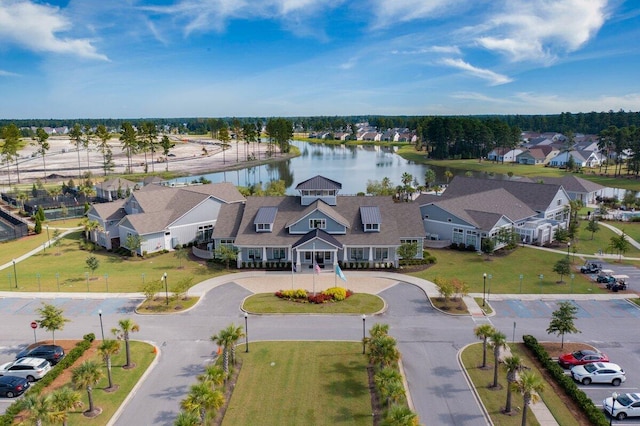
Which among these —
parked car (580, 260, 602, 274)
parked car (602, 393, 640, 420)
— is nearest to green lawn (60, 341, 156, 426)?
parked car (602, 393, 640, 420)

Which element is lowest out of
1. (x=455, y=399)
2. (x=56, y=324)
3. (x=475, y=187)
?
(x=455, y=399)

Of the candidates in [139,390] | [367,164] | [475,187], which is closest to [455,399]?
[139,390]

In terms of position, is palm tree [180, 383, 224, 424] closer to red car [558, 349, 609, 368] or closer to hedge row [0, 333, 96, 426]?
hedge row [0, 333, 96, 426]

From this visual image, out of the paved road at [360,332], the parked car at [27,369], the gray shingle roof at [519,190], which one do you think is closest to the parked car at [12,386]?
the parked car at [27,369]

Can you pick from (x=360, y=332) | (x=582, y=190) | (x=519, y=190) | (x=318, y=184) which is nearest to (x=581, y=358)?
(x=360, y=332)

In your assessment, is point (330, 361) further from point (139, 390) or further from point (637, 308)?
point (637, 308)
